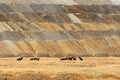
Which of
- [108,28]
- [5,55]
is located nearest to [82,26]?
[108,28]

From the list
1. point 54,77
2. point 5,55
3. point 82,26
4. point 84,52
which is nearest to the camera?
point 54,77

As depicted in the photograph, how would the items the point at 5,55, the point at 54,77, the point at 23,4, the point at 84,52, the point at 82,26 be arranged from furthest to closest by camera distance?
the point at 23,4, the point at 82,26, the point at 84,52, the point at 5,55, the point at 54,77

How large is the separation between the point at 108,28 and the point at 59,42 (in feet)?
59.9

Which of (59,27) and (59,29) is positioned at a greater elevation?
(59,29)

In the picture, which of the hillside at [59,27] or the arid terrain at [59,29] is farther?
the hillside at [59,27]

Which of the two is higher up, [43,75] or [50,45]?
[43,75]

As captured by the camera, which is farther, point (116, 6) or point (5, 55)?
point (116, 6)

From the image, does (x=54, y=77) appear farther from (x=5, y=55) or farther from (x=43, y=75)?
(x=5, y=55)

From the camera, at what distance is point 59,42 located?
345 feet

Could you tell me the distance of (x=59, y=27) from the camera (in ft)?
380

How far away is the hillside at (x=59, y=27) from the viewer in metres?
102

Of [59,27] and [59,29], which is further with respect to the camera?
[59,27]

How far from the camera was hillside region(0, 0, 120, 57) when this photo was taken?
333ft

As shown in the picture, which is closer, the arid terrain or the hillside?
the arid terrain
